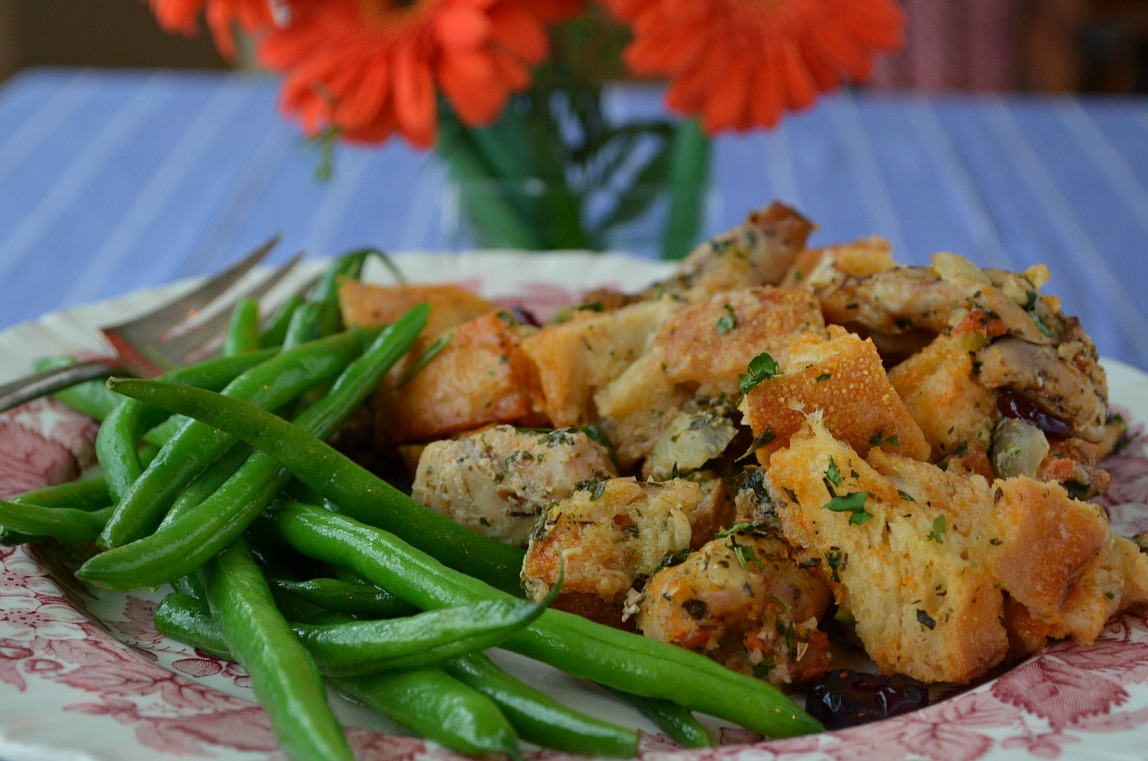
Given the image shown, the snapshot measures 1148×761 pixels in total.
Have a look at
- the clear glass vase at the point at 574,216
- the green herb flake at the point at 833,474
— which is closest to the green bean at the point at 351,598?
the green herb flake at the point at 833,474

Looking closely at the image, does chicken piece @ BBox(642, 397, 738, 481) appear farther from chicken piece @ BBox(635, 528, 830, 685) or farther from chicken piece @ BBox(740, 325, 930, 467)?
chicken piece @ BBox(635, 528, 830, 685)

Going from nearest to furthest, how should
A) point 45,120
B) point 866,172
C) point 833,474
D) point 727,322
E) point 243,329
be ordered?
point 833,474, point 727,322, point 243,329, point 866,172, point 45,120

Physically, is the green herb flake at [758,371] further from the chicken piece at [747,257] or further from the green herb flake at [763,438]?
the chicken piece at [747,257]

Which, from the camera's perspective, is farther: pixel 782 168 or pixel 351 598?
pixel 782 168

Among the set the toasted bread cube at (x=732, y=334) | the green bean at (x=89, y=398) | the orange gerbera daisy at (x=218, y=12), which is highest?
the orange gerbera daisy at (x=218, y=12)

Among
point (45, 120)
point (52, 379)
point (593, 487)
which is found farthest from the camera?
point (45, 120)

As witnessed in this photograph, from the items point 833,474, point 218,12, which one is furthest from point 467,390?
point 218,12

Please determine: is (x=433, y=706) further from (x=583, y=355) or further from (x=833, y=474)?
(x=583, y=355)
